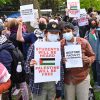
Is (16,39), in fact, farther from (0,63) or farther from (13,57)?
(0,63)

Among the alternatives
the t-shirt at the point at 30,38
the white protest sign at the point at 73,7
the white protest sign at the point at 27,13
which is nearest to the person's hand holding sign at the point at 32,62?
the t-shirt at the point at 30,38

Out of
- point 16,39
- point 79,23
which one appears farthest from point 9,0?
point 16,39

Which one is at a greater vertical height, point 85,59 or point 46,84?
point 85,59

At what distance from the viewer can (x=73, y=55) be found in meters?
6.81

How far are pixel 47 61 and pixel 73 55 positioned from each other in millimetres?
470

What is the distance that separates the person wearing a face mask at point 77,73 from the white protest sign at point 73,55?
96 millimetres

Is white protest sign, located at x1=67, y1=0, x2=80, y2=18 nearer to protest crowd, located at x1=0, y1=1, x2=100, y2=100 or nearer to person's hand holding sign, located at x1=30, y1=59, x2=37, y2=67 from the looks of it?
protest crowd, located at x1=0, y1=1, x2=100, y2=100

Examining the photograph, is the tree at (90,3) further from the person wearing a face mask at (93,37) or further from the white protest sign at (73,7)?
the person wearing a face mask at (93,37)

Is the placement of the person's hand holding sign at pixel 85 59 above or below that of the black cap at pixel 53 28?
below

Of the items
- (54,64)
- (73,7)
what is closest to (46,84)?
(54,64)

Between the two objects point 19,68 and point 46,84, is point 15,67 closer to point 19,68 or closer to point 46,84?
point 19,68

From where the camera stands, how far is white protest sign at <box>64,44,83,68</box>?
6.79 m

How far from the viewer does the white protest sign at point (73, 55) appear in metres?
6.79

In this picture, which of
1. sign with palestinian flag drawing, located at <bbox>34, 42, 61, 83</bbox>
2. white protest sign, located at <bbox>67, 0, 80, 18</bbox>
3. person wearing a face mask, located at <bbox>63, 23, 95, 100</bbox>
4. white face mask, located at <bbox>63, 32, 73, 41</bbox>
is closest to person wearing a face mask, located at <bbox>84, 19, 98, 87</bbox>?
white protest sign, located at <bbox>67, 0, 80, 18</bbox>
